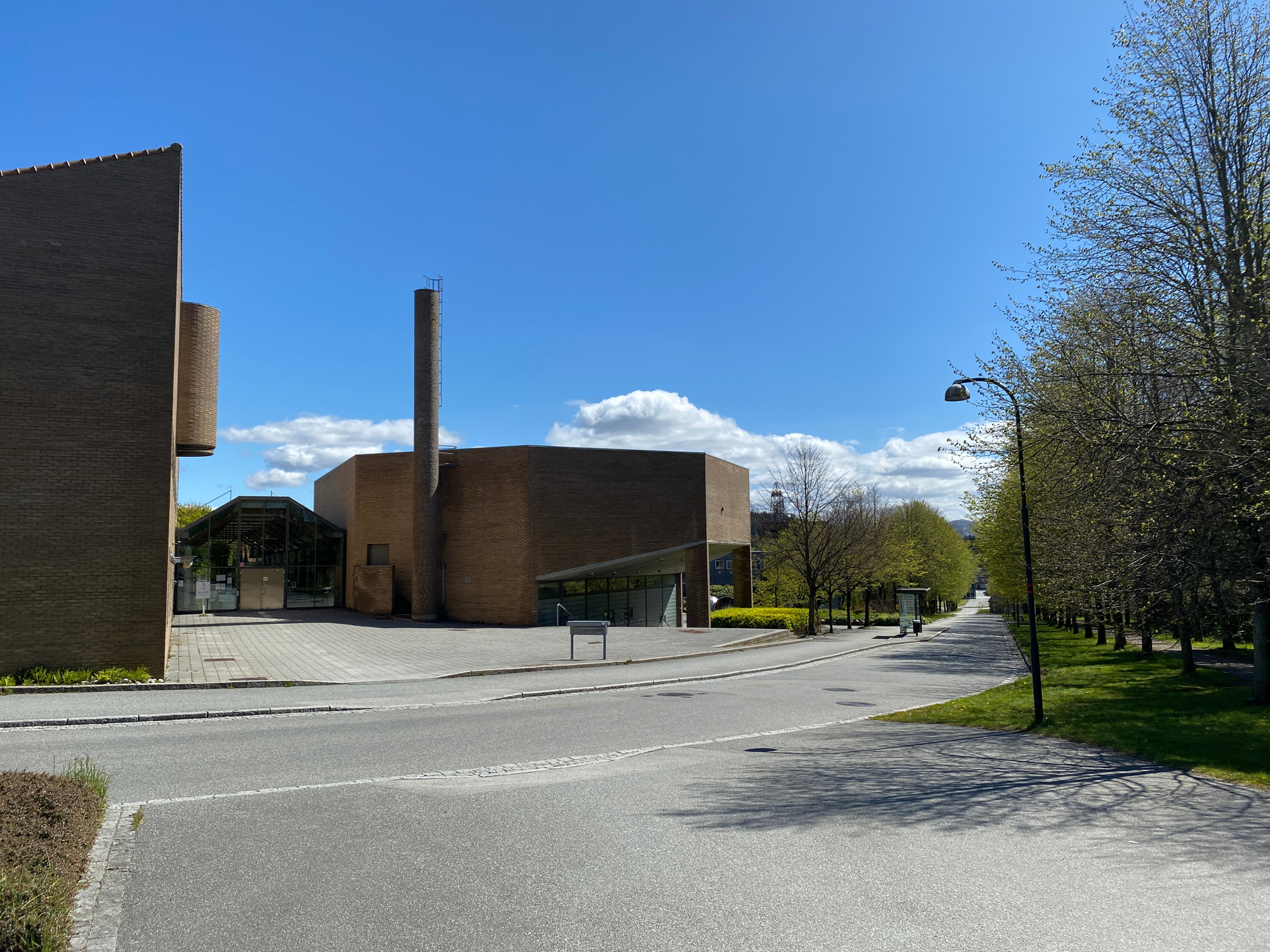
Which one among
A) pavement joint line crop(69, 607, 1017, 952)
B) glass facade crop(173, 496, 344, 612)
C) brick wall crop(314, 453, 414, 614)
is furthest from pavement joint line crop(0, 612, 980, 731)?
glass facade crop(173, 496, 344, 612)

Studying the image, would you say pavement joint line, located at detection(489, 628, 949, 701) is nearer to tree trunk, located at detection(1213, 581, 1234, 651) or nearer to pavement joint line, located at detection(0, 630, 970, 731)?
pavement joint line, located at detection(0, 630, 970, 731)

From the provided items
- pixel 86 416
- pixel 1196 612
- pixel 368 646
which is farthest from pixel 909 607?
pixel 86 416

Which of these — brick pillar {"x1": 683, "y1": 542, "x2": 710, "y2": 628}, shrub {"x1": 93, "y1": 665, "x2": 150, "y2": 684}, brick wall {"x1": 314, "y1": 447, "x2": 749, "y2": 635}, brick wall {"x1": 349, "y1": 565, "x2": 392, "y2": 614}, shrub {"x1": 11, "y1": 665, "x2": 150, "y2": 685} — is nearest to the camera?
shrub {"x1": 11, "y1": 665, "x2": 150, "y2": 685}

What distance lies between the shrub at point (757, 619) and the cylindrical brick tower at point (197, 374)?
2423cm

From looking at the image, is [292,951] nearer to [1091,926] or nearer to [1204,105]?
[1091,926]

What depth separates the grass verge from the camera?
4023 millimetres

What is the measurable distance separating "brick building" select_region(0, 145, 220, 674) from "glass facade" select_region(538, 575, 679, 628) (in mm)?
18512

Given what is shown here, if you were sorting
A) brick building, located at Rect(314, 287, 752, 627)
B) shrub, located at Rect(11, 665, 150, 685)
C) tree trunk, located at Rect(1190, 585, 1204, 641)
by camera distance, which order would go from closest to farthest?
tree trunk, located at Rect(1190, 585, 1204, 641)
shrub, located at Rect(11, 665, 150, 685)
brick building, located at Rect(314, 287, 752, 627)

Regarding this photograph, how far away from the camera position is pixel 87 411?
16250mm

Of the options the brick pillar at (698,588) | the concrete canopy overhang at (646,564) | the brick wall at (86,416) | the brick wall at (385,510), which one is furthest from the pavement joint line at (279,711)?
the brick wall at (385,510)

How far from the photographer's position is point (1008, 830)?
6.75 metres

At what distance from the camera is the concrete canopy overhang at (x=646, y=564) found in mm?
34188

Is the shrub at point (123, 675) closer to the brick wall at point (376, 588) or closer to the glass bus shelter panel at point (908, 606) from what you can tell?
the brick wall at point (376, 588)

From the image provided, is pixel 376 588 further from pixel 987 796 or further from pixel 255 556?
pixel 987 796
